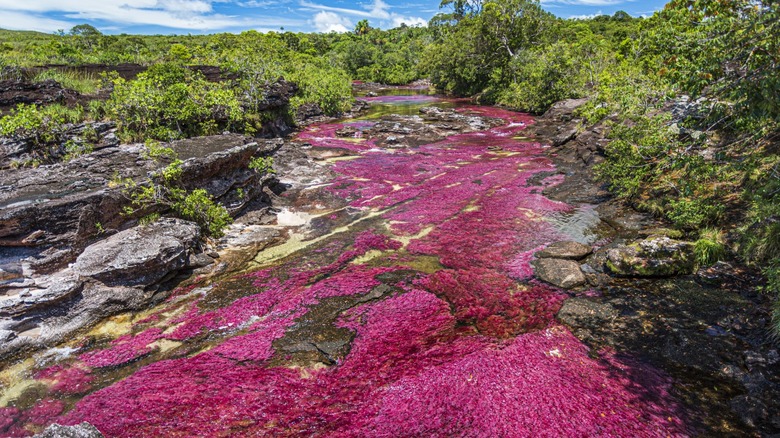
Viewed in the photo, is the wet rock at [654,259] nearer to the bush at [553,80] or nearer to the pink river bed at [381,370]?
the pink river bed at [381,370]

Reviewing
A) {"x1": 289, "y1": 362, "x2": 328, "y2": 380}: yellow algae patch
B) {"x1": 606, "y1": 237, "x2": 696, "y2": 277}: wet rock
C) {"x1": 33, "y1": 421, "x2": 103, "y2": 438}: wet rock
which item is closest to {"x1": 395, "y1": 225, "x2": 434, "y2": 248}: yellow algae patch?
{"x1": 606, "y1": 237, "x2": 696, "y2": 277}: wet rock

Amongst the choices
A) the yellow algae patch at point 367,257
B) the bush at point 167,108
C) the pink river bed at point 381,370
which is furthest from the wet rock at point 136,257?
the bush at point 167,108

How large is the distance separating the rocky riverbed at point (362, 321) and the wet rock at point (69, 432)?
50.1 inches

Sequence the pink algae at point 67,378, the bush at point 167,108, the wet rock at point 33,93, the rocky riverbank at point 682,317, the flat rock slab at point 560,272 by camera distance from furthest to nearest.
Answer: the bush at point 167,108 < the wet rock at point 33,93 < the flat rock slab at point 560,272 < the pink algae at point 67,378 < the rocky riverbank at point 682,317

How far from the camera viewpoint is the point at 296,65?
53125mm

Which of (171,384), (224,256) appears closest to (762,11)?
(171,384)

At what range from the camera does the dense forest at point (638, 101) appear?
7.58 m

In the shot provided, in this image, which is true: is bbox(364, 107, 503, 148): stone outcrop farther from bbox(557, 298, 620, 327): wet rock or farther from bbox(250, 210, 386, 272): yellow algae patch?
bbox(557, 298, 620, 327): wet rock

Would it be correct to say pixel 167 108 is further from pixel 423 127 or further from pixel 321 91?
pixel 321 91

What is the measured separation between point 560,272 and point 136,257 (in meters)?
12.9

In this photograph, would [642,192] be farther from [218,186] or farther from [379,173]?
[218,186]

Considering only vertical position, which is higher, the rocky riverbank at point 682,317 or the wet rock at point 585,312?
the rocky riverbank at point 682,317

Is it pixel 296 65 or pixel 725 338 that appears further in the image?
pixel 296 65

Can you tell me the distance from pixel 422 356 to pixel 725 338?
6.92 meters
